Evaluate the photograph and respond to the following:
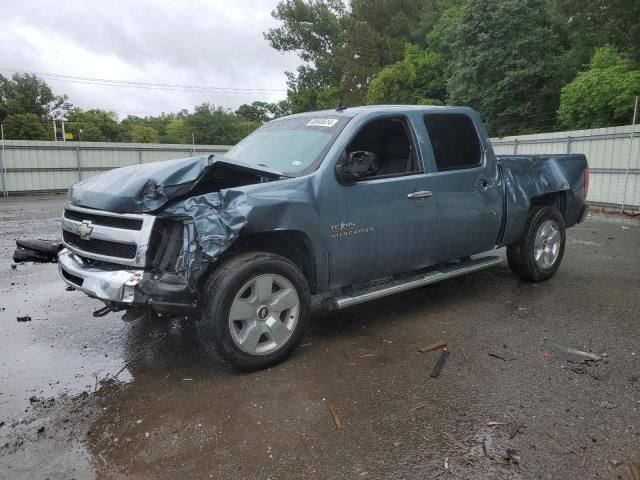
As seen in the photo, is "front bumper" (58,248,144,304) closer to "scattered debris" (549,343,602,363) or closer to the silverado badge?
the silverado badge

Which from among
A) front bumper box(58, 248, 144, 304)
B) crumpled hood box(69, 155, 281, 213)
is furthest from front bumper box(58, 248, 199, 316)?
crumpled hood box(69, 155, 281, 213)

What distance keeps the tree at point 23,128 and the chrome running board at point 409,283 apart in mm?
57054

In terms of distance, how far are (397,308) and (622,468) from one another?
2763 mm

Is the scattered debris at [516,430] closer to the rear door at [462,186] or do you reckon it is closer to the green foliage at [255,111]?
the rear door at [462,186]

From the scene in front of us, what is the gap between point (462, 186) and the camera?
478cm

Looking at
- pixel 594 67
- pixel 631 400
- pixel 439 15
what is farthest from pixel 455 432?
pixel 439 15

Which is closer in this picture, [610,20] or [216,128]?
[610,20]

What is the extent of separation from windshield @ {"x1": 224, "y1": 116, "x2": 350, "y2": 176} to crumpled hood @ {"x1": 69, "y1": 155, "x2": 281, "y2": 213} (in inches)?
16.7

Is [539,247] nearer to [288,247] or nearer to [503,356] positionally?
[503,356]

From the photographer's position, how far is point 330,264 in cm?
395

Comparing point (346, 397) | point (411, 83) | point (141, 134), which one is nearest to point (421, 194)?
point (346, 397)

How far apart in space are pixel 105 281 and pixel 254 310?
1.03 metres

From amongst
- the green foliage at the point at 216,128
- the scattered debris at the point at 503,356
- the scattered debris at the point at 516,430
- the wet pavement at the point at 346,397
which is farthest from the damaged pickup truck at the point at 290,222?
the green foliage at the point at 216,128

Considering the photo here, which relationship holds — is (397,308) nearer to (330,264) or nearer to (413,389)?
(330,264)
